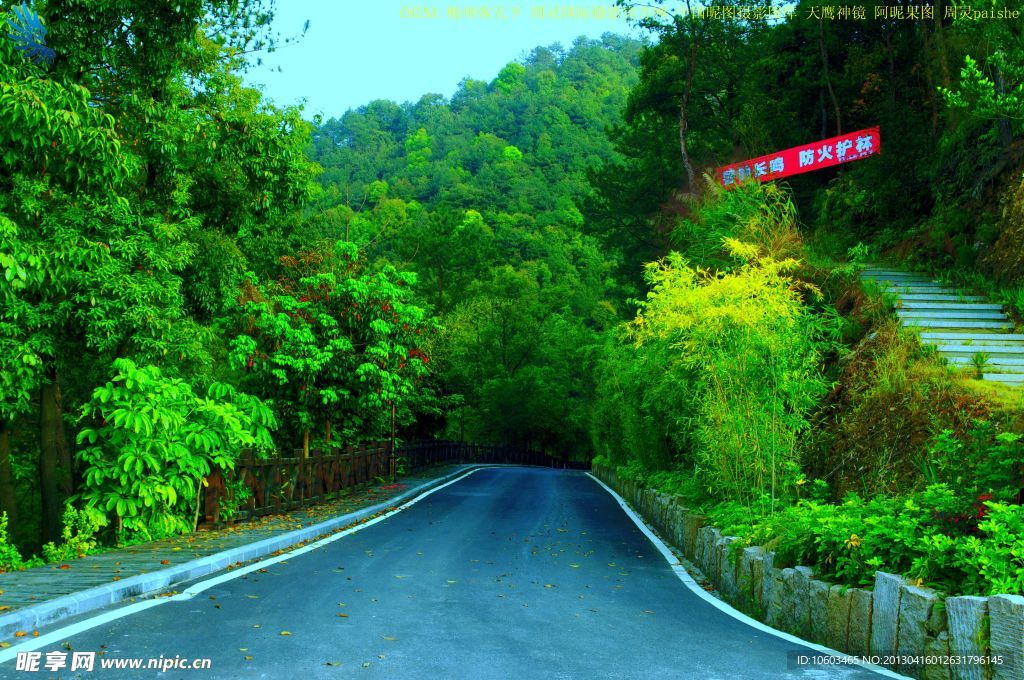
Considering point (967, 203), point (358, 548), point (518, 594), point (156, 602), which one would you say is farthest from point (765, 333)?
point (967, 203)

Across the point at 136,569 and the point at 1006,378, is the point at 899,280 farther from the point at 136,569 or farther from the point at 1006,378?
the point at 136,569

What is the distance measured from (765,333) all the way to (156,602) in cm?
754

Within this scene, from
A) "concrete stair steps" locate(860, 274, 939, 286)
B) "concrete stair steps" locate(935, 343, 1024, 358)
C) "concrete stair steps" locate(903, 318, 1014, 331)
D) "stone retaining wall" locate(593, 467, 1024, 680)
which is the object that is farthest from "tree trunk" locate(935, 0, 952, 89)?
"stone retaining wall" locate(593, 467, 1024, 680)

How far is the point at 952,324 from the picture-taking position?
13.8 meters

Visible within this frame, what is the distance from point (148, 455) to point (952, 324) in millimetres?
12710

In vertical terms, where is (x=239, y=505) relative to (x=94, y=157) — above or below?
below

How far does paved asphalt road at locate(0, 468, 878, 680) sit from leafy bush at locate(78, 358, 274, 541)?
7.21 feet

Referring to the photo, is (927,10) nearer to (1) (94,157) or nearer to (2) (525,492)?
(2) (525,492)

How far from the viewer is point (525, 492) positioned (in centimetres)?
2309

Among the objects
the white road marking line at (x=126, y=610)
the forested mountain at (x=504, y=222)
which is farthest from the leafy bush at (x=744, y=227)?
the forested mountain at (x=504, y=222)

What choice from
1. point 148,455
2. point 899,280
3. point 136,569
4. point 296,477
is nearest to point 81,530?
point 148,455

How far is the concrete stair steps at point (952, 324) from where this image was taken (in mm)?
13695

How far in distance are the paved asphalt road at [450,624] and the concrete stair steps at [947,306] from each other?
23.0 ft

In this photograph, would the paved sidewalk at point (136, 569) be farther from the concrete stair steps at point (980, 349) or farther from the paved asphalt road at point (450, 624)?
the concrete stair steps at point (980, 349)
